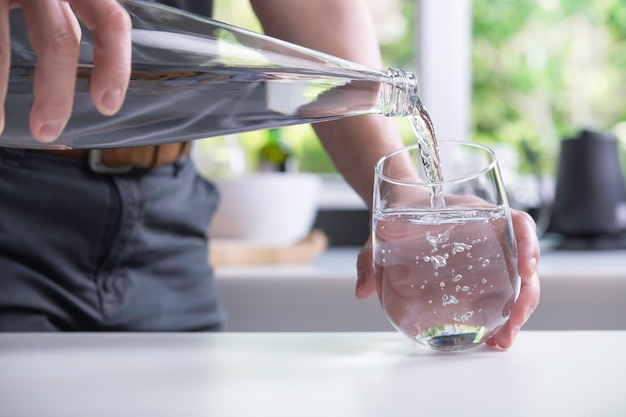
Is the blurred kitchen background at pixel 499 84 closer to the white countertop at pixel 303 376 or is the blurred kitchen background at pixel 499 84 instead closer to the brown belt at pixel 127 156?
the brown belt at pixel 127 156

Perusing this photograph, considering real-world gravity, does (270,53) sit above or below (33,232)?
above

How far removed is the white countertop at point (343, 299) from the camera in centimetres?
164

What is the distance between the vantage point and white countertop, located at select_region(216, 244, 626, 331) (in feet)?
5.38

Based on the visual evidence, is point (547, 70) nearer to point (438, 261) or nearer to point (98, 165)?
point (98, 165)

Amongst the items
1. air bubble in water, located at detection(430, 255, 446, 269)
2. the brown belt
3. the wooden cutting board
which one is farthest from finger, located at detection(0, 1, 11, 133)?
the wooden cutting board

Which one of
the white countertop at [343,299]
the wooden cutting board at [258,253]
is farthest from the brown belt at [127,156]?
the wooden cutting board at [258,253]

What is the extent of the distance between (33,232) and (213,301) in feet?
0.88

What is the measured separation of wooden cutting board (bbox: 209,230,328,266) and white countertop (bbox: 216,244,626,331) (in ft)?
0.20

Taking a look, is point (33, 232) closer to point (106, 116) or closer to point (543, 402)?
point (106, 116)

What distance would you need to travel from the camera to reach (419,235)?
68 centimetres

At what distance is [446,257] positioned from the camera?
670 millimetres

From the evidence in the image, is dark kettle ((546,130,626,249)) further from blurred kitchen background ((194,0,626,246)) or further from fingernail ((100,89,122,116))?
fingernail ((100,89,122,116))

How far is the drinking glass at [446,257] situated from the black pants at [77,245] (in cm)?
45

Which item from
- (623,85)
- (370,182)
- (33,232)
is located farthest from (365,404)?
(623,85)
